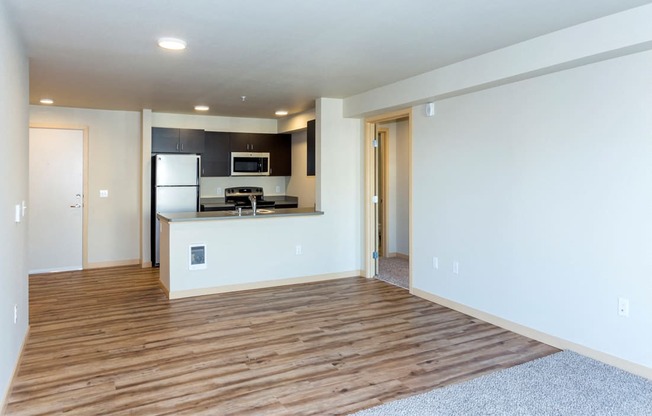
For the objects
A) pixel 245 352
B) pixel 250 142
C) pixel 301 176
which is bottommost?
pixel 245 352

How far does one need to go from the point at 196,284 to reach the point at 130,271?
1848 mm

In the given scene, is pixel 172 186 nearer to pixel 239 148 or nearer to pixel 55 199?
pixel 239 148

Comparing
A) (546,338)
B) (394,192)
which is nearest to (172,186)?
(394,192)

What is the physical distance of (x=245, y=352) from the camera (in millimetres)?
3346

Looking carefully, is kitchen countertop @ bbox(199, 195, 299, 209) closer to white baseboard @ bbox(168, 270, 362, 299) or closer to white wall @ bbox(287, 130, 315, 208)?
white wall @ bbox(287, 130, 315, 208)

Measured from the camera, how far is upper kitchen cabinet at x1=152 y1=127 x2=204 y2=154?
6719 mm

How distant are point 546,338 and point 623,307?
0.67 m

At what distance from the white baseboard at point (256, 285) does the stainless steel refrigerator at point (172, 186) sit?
1.52 metres

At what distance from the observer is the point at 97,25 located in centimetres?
300

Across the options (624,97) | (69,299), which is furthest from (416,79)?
(69,299)

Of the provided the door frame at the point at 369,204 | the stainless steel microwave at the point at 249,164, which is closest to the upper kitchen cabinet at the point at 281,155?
the stainless steel microwave at the point at 249,164

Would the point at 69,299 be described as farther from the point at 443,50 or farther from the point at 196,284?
the point at 443,50

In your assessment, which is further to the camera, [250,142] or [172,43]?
[250,142]

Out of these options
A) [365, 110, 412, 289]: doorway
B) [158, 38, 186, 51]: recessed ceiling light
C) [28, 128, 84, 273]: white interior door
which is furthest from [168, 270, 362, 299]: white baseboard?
[158, 38, 186, 51]: recessed ceiling light
